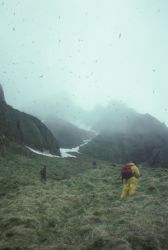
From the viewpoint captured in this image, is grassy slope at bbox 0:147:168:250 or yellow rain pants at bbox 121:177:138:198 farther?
yellow rain pants at bbox 121:177:138:198

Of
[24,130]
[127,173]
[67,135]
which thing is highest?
[67,135]

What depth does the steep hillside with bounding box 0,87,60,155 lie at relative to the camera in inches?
3413

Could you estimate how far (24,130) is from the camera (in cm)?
10206

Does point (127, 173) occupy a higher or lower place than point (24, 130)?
lower

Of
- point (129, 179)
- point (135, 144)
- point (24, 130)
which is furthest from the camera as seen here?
point (135, 144)

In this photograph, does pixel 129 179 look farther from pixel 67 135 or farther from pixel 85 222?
pixel 67 135

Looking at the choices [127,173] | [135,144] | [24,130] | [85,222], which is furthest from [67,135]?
[85,222]

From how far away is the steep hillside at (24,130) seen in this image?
8669 centimetres

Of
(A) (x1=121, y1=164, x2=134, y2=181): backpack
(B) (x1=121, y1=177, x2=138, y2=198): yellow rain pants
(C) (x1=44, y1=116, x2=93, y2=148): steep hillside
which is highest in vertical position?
(C) (x1=44, y1=116, x2=93, y2=148): steep hillside

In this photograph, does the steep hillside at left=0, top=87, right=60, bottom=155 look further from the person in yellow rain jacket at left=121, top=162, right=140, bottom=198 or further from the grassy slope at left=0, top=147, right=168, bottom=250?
the grassy slope at left=0, top=147, right=168, bottom=250

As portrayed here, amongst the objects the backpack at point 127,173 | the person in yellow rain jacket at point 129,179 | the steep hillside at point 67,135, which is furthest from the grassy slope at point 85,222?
the steep hillside at point 67,135

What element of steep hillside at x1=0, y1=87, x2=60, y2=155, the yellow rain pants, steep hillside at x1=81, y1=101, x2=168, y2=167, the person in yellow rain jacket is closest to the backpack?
the person in yellow rain jacket

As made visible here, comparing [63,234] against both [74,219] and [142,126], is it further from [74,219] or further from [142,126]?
[142,126]

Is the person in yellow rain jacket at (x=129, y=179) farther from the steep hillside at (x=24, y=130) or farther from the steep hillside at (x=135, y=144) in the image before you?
the steep hillside at (x=135, y=144)
